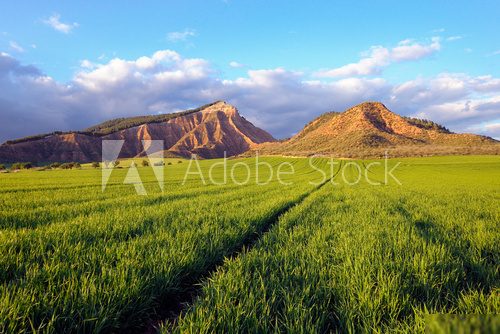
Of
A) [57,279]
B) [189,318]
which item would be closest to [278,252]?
[189,318]

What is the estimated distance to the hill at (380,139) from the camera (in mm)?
94000

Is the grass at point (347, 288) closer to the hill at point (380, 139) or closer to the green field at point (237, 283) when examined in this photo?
the green field at point (237, 283)

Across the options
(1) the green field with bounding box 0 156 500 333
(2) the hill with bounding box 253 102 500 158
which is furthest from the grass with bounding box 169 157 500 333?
(2) the hill with bounding box 253 102 500 158

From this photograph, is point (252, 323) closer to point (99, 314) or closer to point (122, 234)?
point (99, 314)

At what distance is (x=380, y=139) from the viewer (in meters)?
122

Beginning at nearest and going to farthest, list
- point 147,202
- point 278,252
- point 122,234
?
1. point 278,252
2. point 122,234
3. point 147,202

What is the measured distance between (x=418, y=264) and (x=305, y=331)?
226 cm

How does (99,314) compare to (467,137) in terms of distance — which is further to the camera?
(467,137)

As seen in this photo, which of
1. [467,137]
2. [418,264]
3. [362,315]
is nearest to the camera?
[362,315]

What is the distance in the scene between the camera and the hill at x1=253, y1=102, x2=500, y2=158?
308ft

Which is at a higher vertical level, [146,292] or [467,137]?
[467,137]

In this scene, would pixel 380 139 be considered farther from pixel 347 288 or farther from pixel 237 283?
pixel 237 283

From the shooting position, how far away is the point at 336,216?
8070 millimetres

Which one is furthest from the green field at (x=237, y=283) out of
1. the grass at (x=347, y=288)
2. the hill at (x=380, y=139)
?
the hill at (x=380, y=139)
